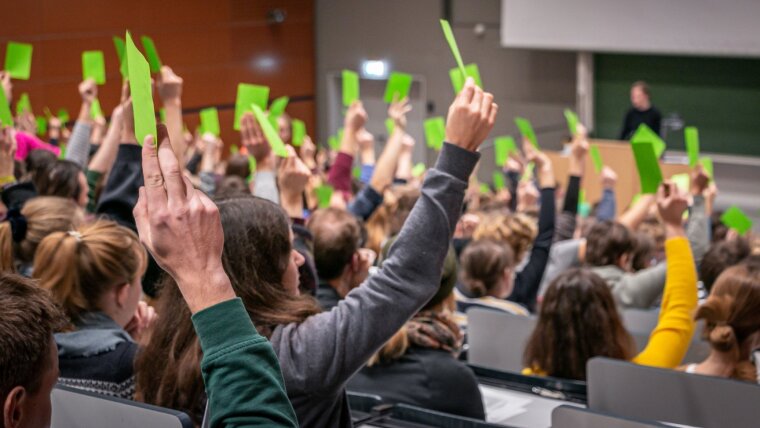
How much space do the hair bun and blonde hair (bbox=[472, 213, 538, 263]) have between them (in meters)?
1.85

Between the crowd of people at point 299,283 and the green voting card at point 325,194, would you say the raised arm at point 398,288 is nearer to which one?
the crowd of people at point 299,283

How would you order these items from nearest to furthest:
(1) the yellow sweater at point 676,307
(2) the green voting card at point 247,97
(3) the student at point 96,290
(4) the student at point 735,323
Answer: (3) the student at point 96,290 → (4) the student at point 735,323 → (1) the yellow sweater at point 676,307 → (2) the green voting card at point 247,97

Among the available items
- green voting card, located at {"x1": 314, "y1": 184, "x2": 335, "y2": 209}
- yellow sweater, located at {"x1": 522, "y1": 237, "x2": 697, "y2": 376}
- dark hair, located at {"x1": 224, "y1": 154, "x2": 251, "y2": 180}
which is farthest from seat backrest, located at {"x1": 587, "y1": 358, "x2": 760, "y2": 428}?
dark hair, located at {"x1": 224, "y1": 154, "x2": 251, "y2": 180}

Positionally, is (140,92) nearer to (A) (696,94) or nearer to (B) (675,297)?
(B) (675,297)

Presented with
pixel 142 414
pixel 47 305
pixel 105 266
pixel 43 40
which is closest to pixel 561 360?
pixel 105 266

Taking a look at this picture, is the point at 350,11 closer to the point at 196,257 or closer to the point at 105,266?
the point at 105,266

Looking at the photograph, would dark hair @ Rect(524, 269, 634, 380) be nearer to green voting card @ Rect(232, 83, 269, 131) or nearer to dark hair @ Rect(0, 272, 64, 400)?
green voting card @ Rect(232, 83, 269, 131)

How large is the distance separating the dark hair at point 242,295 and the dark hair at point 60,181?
7.05ft

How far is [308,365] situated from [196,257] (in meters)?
0.55

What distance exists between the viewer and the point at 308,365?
1765 mm

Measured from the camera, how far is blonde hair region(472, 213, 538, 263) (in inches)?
184

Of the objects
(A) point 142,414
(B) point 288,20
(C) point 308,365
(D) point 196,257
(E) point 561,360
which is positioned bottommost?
(E) point 561,360

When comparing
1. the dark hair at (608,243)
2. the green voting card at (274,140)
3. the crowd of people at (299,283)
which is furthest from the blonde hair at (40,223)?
the dark hair at (608,243)

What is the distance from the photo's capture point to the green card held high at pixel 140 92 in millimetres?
1376
